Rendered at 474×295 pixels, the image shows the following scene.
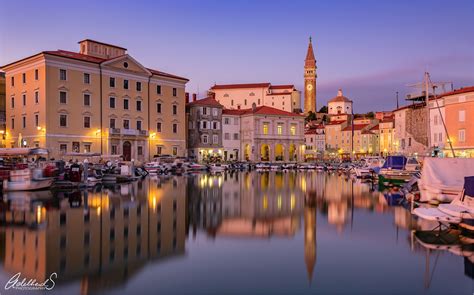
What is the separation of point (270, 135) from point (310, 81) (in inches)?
2833

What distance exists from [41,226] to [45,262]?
476cm

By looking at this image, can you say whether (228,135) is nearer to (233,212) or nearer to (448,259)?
(233,212)

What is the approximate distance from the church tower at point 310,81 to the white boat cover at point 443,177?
125 m

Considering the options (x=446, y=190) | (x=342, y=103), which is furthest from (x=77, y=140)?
(x=342, y=103)

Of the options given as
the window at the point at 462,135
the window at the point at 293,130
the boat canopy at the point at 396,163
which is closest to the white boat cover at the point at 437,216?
the boat canopy at the point at 396,163

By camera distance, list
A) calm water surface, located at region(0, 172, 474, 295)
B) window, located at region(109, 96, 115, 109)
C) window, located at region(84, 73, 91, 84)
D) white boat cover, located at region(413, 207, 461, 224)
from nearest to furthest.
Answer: calm water surface, located at region(0, 172, 474, 295)
white boat cover, located at region(413, 207, 461, 224)
window, located at region(84, 73, 91, 84)
window, located at region(109, 96, 115, 109)

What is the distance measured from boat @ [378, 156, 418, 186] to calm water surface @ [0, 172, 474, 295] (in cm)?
1312

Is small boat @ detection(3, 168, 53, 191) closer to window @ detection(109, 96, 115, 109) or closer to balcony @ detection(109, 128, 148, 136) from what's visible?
balcony @ detection(109, 128, 148, 136)

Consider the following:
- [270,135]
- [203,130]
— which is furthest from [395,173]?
[270,135]

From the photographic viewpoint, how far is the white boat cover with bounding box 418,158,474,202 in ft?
61.8

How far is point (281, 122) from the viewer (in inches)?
3056

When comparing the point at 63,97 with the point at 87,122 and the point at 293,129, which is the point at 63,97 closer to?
the point at 87,122

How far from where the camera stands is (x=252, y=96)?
11006 centimetres

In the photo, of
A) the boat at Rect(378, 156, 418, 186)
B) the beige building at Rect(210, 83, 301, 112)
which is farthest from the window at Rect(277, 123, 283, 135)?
the boat at Rect(378, 156, 418, 186)
